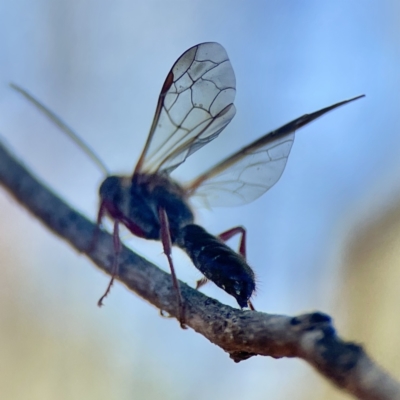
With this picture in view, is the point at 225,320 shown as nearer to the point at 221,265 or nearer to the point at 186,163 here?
the point at 221,265

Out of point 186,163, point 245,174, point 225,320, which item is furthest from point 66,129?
point 225,320

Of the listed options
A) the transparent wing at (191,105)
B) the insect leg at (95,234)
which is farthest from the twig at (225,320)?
the transparent wing at (191,105)

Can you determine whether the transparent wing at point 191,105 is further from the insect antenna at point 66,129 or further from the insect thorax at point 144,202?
the insect antenna at point 66,129

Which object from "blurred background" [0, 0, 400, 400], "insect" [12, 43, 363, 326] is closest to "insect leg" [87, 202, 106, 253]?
"insect" [12, 43, 363, 326]

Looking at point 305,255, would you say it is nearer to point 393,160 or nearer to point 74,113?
point 393,160

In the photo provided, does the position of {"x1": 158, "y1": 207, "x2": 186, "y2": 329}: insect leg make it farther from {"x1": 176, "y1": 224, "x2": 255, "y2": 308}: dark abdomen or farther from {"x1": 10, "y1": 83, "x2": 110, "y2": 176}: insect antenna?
{"x1": 10, "y1": 83, "x2": 110, "y2": 176}: insect antenna

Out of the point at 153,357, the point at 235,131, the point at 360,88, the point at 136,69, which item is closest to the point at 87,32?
the point at 136,69

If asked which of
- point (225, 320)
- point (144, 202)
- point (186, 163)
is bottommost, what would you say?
point (225, 320)

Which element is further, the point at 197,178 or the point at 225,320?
the point at 197,178
